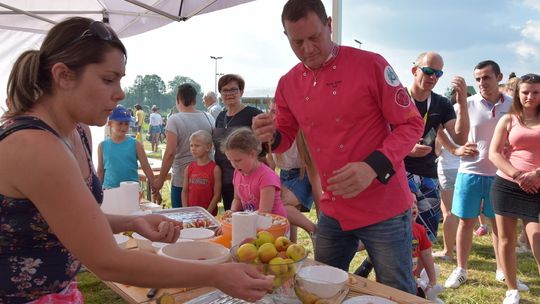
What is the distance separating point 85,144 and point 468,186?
3.27 m

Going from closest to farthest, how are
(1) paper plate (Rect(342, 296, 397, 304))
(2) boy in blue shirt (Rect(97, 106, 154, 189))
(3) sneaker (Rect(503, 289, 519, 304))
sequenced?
1. (1) paper plate (Rect(342, 296, 397, 304))
2. (3) sneaker (Rect(503, 289, 519, 304))
3. (2) boy in blue shirt (Rect(97, 106, 154, 189))

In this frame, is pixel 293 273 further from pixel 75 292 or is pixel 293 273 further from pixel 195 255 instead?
pixel 75 292

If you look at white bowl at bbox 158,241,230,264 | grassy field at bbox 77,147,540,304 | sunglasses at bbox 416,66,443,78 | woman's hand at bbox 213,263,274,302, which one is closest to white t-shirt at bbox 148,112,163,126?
grassy field at bbox 77,147,540,304

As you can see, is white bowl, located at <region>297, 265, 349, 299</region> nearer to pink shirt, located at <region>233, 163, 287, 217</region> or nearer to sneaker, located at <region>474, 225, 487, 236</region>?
pink shirt, located at <region>233, 163, 287, 217</region>

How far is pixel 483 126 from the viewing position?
3670mm

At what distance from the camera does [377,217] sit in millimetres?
1725

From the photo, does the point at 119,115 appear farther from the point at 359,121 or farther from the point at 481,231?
the point at 481,231

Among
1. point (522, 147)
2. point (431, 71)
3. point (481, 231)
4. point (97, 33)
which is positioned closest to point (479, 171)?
point (522, 147)

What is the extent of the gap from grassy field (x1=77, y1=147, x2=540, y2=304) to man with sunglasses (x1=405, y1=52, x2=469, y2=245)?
605 millimetres

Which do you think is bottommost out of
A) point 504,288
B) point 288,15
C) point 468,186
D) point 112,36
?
point 504,288

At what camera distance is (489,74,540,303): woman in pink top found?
2.96 meters

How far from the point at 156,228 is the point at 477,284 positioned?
321 cm

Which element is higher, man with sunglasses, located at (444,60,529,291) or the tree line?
the tree line

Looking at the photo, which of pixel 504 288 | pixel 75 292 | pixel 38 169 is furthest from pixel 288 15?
pixel 504 288
